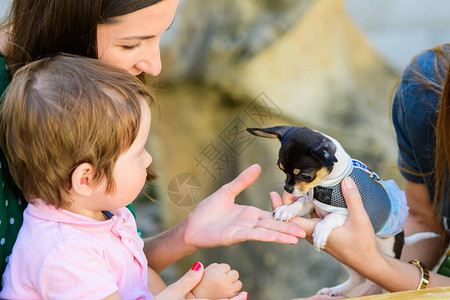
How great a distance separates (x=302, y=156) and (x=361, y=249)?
309 millimetres

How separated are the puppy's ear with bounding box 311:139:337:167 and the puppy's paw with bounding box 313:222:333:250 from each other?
180 mm

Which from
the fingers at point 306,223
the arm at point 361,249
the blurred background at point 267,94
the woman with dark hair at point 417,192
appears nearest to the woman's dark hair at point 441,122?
the woman with dark hair at point 417,192

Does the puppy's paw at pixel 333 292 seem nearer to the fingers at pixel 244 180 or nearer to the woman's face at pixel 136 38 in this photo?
the fingers at pixel 244 180

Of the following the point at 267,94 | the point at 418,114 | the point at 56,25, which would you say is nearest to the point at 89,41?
the point at 56,25

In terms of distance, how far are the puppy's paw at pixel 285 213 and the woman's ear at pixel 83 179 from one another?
1.52ft

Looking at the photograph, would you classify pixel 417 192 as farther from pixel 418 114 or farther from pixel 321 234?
pixel 321 234

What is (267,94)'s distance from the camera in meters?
2.71

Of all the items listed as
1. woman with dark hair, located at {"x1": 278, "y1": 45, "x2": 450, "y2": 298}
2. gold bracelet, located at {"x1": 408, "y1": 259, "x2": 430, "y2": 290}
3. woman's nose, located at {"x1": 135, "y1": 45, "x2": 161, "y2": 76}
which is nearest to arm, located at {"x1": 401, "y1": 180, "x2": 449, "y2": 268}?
woman with dark hair, located at {"x1": 278, "y1": 45, "x2": 450, "y2": 298}

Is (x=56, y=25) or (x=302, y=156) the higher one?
(x=56, y=25)

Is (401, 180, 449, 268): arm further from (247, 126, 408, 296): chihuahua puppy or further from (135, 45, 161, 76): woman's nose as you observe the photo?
(135, 45, 161, 76): woman's nose

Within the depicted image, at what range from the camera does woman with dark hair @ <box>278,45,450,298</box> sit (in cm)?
126

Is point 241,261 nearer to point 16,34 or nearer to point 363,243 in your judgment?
point 363,243

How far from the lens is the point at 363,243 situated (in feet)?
4.13

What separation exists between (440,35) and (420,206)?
66.2 inches
